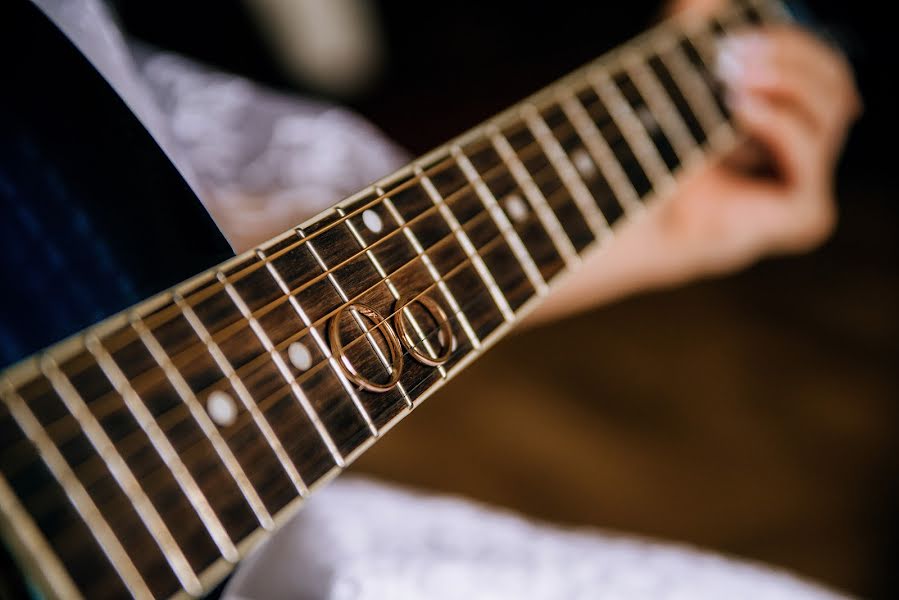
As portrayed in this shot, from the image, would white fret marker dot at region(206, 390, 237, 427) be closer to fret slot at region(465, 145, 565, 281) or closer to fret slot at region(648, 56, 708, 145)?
fret slot at region(465, 145, 565, 281)

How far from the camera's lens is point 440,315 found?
13.3 inches

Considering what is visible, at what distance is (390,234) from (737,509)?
98 cm

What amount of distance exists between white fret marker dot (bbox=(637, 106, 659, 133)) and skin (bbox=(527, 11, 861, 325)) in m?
0.14

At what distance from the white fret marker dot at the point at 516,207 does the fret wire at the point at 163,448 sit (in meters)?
0.25

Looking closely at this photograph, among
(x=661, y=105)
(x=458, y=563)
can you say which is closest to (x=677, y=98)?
(x=661, y=105)

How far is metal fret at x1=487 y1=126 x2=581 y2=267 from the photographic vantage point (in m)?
0.42

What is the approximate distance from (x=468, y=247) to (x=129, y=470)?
0.70 ft

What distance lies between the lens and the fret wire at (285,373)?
0.90 ft

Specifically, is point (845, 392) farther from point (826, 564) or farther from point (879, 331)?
point (826, 564)

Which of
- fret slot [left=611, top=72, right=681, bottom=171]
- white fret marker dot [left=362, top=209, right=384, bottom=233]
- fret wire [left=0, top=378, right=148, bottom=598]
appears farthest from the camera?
fret slot [left=611, top=72, right=681, bottom=171]

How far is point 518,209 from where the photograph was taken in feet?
Result: 1.37

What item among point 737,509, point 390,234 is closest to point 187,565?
point 390,234

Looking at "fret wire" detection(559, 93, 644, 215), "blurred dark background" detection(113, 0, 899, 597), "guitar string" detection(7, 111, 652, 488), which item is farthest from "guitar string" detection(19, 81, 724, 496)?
"blurred dark background" detection(113, 0, 899, 597)

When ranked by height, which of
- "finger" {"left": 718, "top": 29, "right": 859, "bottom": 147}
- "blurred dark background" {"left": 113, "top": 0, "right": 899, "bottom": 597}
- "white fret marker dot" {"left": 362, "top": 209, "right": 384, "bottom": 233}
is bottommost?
"blurred dark background" {"left": 113, "top": 0, "right": 899, "bottom": 597}
